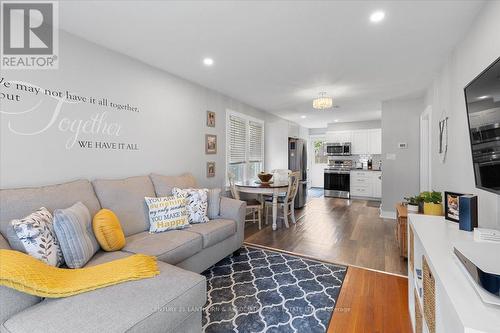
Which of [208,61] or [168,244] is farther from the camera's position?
[208,61]

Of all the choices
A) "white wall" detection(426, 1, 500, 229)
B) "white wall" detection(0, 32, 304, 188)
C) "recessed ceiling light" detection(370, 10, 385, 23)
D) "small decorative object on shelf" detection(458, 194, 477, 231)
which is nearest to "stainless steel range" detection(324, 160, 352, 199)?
"white wall" detection(426, 1, 500, 229)

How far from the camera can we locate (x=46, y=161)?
7.00 ft

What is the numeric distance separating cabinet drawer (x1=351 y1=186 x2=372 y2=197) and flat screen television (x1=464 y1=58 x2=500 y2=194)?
592 centimetres

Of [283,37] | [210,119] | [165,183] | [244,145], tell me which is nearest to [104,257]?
[165,183]

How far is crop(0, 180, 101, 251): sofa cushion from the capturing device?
160 centimetres

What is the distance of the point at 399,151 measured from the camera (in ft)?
15.8

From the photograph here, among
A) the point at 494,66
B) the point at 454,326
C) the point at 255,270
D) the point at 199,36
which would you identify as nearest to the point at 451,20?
the point at 494,66

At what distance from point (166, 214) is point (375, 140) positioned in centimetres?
665

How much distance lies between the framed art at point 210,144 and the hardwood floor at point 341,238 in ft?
4.86

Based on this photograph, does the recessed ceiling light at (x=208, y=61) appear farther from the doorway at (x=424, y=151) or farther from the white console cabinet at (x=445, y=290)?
the doorway at (x=424, y=151)

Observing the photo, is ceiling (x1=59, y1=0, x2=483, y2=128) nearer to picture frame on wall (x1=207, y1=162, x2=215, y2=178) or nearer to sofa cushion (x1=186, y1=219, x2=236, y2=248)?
picture frame on wall (x1=207, y1=162, x2=215, y2=178)

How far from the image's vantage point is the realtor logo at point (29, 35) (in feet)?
6.35

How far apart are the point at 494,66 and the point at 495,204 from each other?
961 millimetres

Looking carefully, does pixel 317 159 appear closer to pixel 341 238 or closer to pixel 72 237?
pixel 341 238
